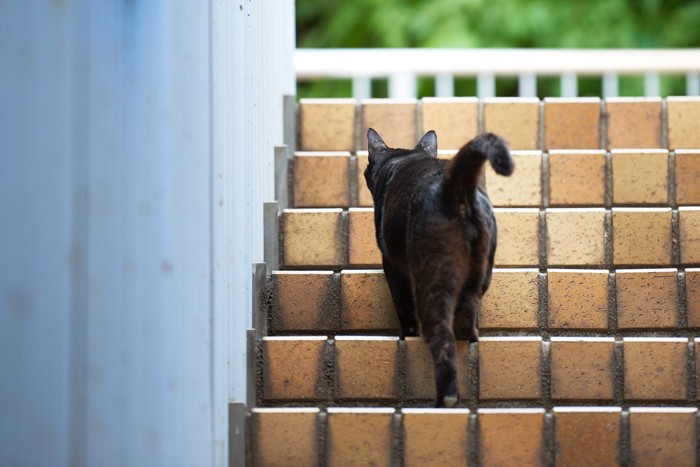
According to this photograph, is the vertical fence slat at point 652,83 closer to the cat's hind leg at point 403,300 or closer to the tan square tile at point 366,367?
the cat's hind leg at point 403,300

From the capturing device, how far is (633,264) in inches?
144

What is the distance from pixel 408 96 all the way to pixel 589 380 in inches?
84.2

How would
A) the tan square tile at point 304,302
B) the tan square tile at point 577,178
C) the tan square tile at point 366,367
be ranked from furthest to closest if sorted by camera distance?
the tan square tile at point 577,178, the tan square tile at point 304,302, the tan square tile at point 366,367

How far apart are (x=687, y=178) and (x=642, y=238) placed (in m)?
0.38

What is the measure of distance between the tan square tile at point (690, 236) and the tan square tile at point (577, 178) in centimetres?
34

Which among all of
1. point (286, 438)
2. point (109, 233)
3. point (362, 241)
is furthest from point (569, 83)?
point (109, 233)

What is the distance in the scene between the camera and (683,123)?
417cm

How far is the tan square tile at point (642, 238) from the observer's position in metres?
3.66

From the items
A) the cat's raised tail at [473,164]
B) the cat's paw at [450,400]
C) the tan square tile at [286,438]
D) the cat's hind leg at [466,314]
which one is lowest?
the tan square tile at [286,438]

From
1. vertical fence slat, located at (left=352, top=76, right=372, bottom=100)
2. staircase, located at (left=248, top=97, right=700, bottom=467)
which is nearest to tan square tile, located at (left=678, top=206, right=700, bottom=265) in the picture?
staircase, located at (left=248, top=97, right=700, bottom=467)

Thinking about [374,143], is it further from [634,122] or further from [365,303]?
[634,122]

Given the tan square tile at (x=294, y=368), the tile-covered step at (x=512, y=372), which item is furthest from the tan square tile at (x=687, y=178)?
the tan square tile at (x=294, y=368)

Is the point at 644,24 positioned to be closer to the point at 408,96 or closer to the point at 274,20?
the point at 408,96

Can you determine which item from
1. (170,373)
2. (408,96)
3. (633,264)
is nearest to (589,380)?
(633,264)
